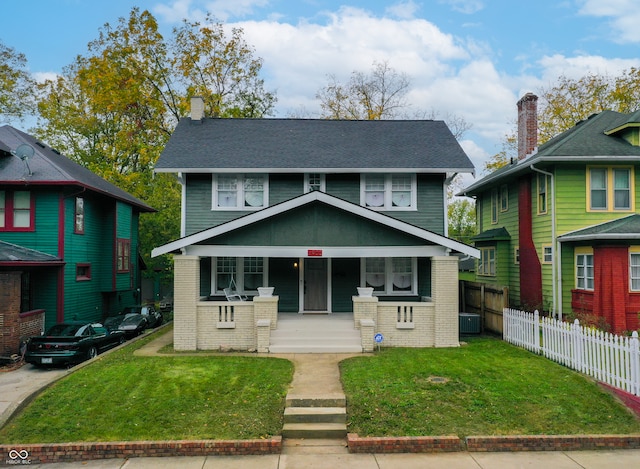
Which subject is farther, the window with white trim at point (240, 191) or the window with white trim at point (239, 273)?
the window with white trim at point (240, 191)

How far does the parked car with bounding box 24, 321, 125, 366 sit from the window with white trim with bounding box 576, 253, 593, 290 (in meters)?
16.5

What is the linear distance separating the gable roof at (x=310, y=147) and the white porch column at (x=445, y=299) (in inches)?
167

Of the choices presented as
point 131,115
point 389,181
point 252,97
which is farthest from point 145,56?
point 389,181

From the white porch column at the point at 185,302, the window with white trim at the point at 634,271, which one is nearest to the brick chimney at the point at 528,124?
the window with white trim at the point at 634,271

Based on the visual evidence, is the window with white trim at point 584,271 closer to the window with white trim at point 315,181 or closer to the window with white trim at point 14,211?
the window with white trim at point 315,181

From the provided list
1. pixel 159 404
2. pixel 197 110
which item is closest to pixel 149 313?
pixel 197 110

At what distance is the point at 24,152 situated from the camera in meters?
18.8

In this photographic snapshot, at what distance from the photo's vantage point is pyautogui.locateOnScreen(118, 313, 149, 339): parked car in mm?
18655

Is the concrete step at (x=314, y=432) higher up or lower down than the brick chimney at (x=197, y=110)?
lower down

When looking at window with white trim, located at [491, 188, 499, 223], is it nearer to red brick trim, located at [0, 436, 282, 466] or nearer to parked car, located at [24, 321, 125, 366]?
parked car, located at [24, 321, 125, 366]

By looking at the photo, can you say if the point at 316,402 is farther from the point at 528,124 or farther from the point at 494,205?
A: the point at 494,205

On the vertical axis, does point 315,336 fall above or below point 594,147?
below

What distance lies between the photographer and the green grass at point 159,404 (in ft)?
28.0

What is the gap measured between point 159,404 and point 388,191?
11.4 metres
